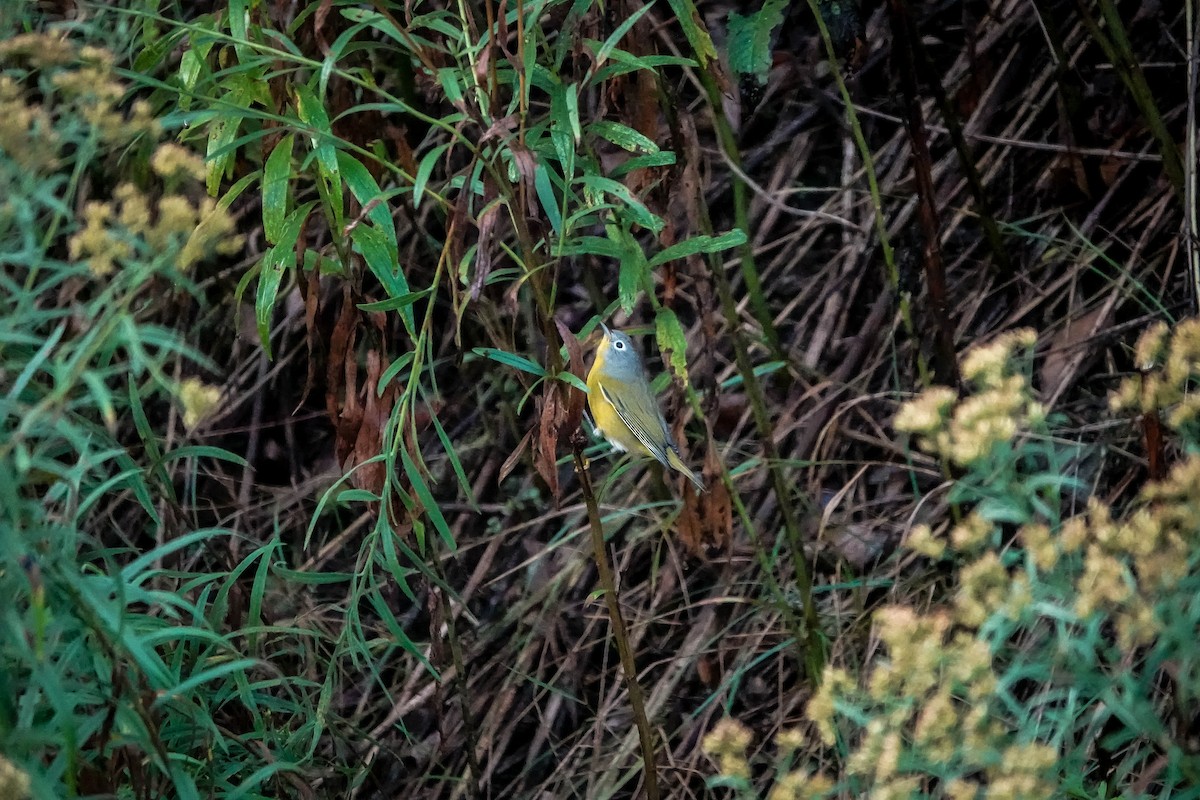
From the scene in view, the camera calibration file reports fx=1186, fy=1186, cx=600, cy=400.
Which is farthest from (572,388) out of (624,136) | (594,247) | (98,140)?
(98,140)

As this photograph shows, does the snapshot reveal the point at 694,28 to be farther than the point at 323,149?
Yes

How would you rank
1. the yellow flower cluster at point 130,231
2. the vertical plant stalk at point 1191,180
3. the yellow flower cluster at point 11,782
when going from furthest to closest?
the vertical plant stalk at point 1191,180, the yellow flower cluster at point 130,231, the yellow flower cluster at point 11,782

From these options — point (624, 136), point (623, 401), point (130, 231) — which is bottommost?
point (623, 401)

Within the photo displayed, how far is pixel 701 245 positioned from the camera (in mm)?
2314

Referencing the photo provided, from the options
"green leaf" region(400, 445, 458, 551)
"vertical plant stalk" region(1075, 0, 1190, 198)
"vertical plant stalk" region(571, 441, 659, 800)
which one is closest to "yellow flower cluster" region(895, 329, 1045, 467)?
"vertical plant stalk" region(571, 441, 659, 800)

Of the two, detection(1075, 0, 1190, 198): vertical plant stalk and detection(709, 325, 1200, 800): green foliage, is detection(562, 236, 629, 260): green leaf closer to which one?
detection(709, 325, 1200, 800): green foliage

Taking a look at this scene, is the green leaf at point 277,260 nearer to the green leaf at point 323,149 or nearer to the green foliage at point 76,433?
the green leaf at point 323,149

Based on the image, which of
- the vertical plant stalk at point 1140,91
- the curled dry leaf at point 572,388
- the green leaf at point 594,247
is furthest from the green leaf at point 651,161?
the vertical plant stalk at point 1140,91

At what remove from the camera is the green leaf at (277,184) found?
7.50ft

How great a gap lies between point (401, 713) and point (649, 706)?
29.3 inches

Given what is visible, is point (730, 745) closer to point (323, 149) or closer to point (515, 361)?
point (515, 361)

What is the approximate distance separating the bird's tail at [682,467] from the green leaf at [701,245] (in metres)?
0.63

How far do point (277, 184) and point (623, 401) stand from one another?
157 centimetres

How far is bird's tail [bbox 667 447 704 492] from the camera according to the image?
9.34ft
